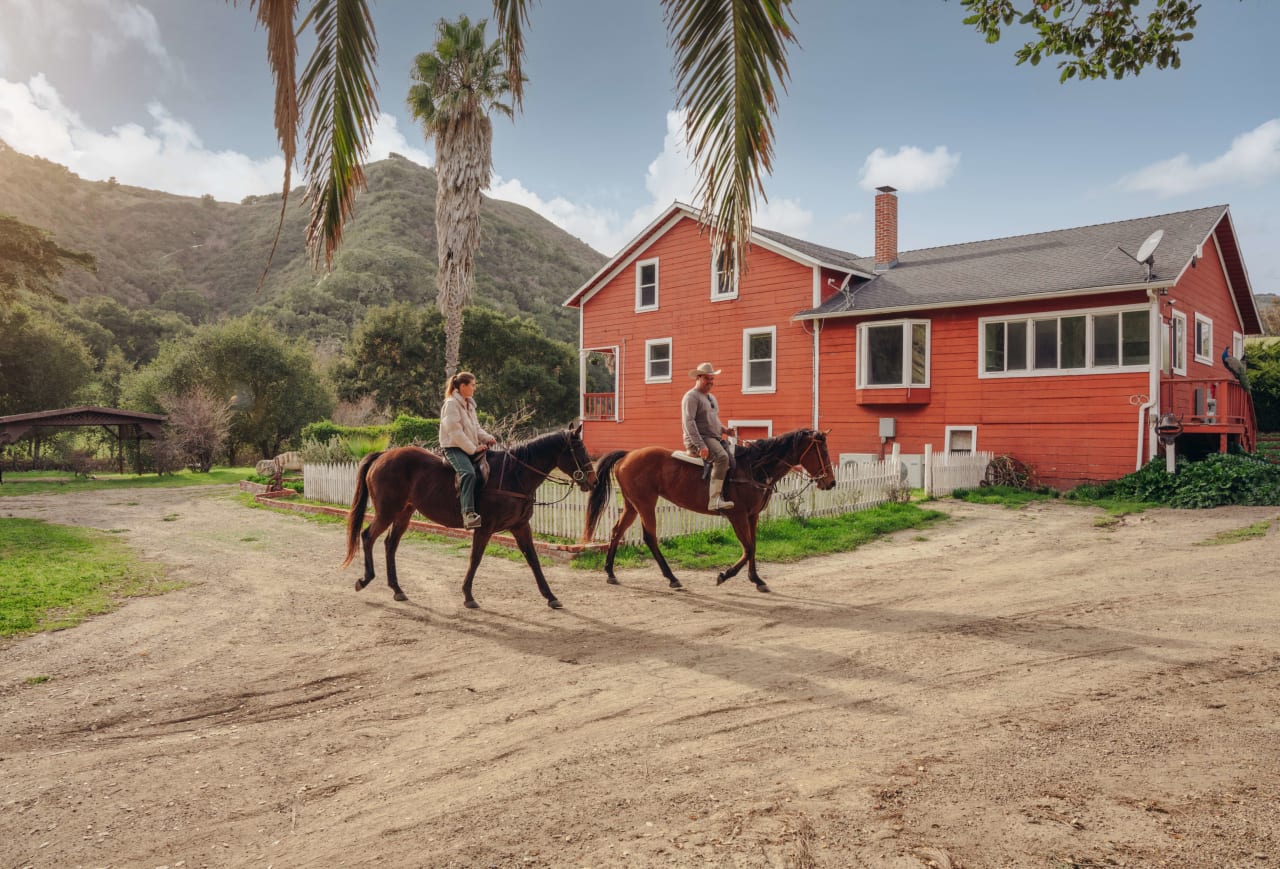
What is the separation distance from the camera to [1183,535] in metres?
11.9

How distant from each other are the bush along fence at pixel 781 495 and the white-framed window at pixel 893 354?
10.4ft

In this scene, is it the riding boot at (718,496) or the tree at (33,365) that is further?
the tree at (33,365)

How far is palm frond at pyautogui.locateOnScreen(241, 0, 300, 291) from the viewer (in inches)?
110

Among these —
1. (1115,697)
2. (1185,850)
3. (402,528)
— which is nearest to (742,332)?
(402,528)

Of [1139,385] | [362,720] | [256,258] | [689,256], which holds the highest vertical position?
[256,258]

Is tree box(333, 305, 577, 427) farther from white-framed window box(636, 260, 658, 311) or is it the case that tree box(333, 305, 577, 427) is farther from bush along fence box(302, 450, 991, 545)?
bush along fence box(302, 450, 991, 545)

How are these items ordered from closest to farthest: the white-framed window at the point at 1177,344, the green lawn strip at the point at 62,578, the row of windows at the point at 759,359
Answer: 1. the green lawn strip at the point at 62,578
2. the white-framed window at the point at 1177,344
3. the row of windows at the point at 759,359

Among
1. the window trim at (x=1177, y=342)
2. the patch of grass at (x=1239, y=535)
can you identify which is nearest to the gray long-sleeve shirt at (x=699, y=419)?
the patch of grass at (x=1239, y=535)

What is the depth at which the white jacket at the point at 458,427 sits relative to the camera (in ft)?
25.9

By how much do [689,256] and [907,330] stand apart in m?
8.09

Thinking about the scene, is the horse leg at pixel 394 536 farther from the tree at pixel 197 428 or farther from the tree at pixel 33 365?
the tree at pixel 33 365

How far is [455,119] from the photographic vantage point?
79.7 ft

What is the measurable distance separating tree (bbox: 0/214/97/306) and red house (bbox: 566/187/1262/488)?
20.3 metres

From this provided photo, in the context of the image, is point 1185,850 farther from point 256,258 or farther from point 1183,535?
point 256,258
